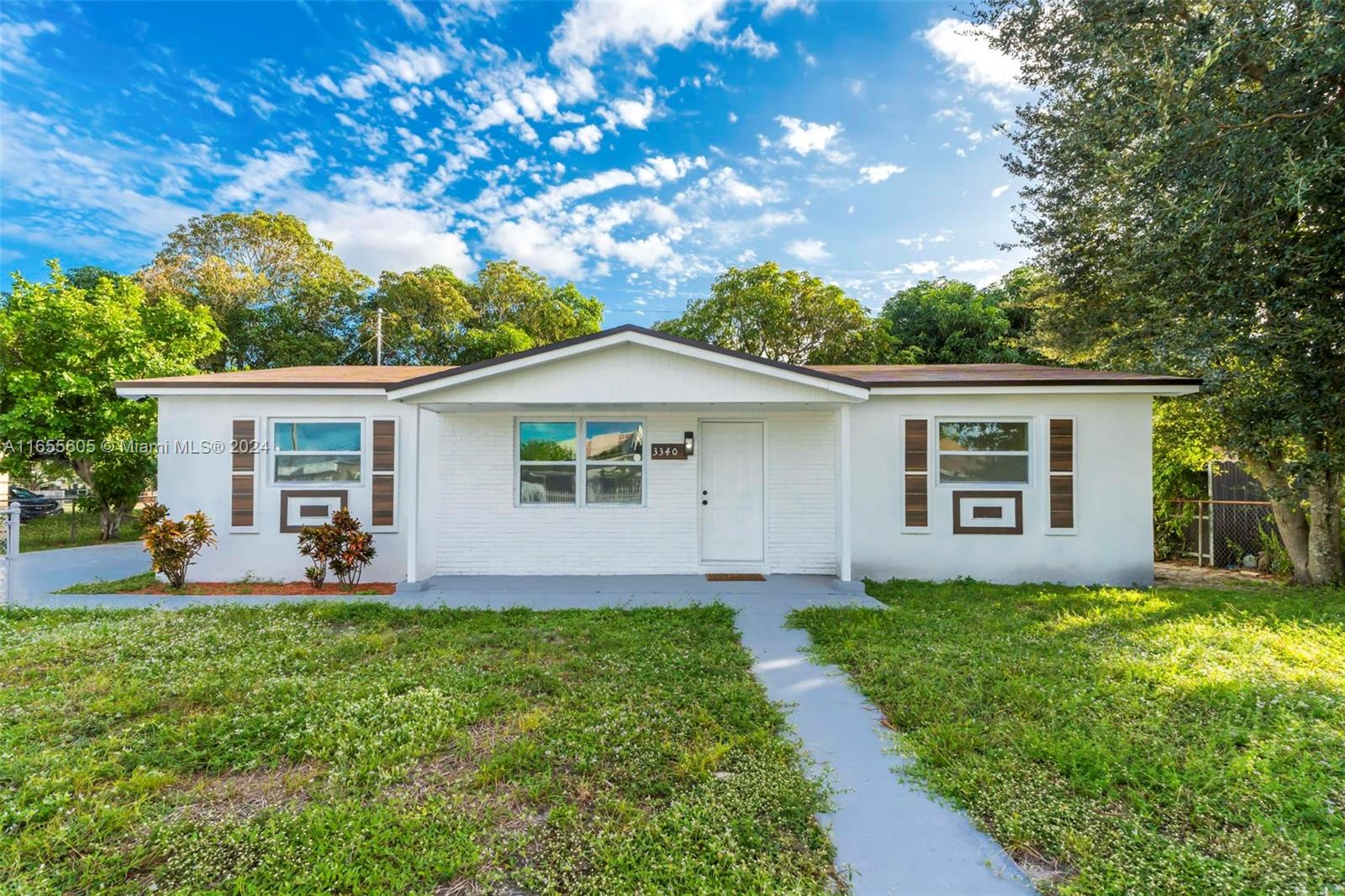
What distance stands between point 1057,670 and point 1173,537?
871 centimetres

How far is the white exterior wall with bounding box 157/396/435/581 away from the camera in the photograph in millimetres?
7387

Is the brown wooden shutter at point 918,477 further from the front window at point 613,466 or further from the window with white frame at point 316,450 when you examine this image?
the window with white frame at point 316,450

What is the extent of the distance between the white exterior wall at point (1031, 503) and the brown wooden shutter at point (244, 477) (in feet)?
27.3

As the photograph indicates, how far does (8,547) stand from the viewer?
617cm

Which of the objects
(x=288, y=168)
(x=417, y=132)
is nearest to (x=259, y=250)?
(x=288, y=168)

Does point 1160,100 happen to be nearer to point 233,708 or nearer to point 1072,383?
point 1072,383

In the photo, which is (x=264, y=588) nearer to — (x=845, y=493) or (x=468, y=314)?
(x=845, y=493)

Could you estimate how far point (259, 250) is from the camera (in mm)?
21391

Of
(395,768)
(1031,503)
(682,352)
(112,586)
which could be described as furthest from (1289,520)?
(112,586)

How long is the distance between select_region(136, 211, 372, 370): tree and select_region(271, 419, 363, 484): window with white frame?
14.3 metres

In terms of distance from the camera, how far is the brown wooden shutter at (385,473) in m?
7.51

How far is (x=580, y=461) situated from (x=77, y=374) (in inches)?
420

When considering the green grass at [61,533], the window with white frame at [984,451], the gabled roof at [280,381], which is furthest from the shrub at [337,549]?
the window with white frame at [984,451]

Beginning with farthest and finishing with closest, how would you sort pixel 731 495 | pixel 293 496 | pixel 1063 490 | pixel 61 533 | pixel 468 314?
pixel 468 314 < pixel 61 533 < pixel 731 495 < pixel 293 496 < pixel 1063 490
